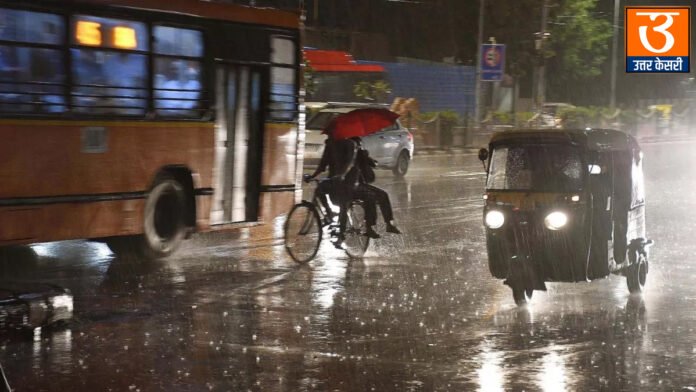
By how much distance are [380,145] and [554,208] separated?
1687 centimetres

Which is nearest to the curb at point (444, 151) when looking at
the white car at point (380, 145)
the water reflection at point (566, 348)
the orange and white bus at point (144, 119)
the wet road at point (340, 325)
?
the white car at point (380, 145)

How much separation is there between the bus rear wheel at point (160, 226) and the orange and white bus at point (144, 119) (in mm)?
16

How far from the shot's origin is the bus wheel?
1323cm

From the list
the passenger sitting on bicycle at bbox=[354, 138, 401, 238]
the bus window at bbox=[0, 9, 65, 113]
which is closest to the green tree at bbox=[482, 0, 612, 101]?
the passenger sitting on bicycle at bbox=[354, 138, 401, 238]

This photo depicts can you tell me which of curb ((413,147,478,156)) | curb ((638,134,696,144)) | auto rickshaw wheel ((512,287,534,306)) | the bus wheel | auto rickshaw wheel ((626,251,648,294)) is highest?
curb ((638,134,696,144))

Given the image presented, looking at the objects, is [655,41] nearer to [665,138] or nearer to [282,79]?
[282,79]

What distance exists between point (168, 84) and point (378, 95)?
2939cm

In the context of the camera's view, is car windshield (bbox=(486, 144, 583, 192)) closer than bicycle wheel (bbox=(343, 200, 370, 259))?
Yes

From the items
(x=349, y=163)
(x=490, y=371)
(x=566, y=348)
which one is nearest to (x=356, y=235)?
(x=349, y=163)

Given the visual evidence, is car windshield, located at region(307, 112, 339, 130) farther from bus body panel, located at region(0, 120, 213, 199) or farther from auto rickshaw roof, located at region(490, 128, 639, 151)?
auto rickshaw roof, located at region(490, 128, 639, 151)

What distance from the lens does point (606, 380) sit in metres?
7.63

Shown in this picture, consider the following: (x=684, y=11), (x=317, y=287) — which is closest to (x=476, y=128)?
(x=684, y=11)

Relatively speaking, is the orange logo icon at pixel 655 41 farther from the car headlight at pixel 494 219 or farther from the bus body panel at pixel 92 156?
the car headlight at pixel 494 219

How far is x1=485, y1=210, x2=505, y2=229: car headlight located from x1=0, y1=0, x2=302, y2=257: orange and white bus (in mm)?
4021
